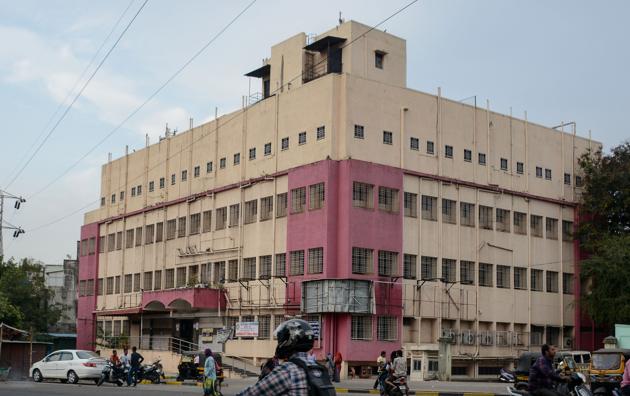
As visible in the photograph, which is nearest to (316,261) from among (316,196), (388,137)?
(316,196)

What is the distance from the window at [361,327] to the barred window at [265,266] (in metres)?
6.21

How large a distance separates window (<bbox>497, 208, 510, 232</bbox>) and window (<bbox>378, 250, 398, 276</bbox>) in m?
8.48

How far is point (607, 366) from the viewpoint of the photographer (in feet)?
92.3


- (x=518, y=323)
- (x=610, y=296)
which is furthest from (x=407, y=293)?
(x=610, y=296)

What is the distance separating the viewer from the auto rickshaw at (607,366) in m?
27.6

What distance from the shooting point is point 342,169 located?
147 feet

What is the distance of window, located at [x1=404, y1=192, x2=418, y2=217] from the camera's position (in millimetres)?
46812

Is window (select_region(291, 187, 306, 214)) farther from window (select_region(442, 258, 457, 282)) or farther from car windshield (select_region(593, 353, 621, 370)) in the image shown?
car windshield (select_region(593, 353, 621, 370))

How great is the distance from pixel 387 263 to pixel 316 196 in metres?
5.01

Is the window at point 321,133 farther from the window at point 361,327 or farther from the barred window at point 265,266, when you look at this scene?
the window at point 361,327

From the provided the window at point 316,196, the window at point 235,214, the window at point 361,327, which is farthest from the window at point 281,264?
the window at point 361,327

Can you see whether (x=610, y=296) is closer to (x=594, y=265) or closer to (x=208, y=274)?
(x=594, y=265)

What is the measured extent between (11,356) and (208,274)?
15.8 metres

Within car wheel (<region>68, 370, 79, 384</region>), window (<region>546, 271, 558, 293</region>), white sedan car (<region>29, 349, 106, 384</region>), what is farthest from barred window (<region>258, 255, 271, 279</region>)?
window (<region>546, 271, 558, 293</region>)
